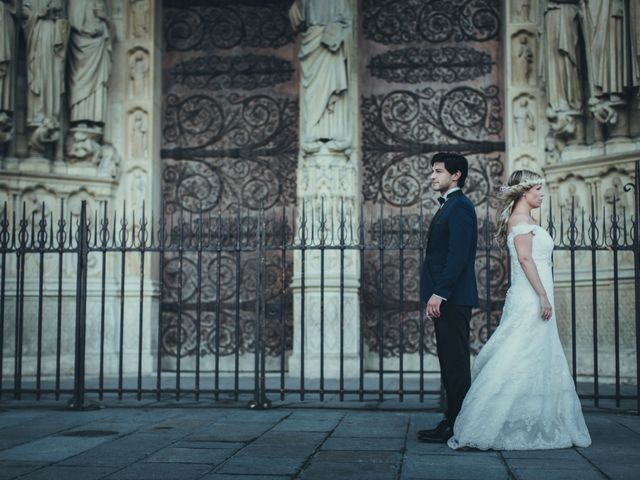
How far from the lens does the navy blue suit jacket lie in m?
5.52

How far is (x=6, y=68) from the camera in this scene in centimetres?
1032

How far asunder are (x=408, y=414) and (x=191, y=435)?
6.61 feet

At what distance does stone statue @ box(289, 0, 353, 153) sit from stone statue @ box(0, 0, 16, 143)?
3500 millimetres

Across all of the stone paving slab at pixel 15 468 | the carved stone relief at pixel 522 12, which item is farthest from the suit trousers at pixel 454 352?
the carved stone relief at pixel 522 12

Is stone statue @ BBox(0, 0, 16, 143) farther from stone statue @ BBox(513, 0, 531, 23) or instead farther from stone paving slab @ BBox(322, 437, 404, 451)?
stone paving slab @ BBox(322, 437, 404, 451)

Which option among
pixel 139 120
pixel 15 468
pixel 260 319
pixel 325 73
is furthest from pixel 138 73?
pixel 15 468

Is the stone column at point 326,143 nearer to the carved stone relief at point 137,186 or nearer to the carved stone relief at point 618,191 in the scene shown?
the carved stone relief at point 137,186

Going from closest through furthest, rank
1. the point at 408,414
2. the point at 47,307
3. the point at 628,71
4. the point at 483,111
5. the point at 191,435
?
the point at 191,435, the point at 408,414, the point at 628,71, the point at 47,307, the point at 483,111

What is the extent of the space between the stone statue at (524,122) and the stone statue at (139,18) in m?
5.01

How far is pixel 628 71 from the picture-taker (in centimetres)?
979

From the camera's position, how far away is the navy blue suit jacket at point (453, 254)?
18.1 feet

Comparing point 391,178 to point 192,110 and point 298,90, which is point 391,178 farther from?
point 192,110

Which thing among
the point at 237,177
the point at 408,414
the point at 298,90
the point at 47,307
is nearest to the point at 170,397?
the point at 408,414

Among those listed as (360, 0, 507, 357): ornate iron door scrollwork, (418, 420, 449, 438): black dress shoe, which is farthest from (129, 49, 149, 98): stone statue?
(418, 420, 449, 438): black dress shoe
